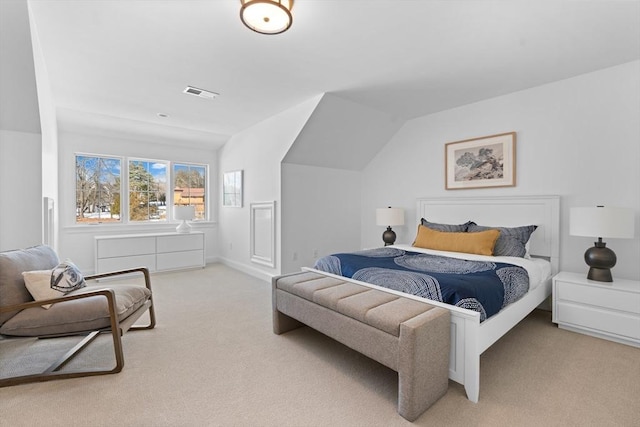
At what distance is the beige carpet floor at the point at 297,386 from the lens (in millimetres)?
1615

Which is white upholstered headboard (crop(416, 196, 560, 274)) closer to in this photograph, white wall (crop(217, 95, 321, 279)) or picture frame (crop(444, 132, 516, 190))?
picture frame (crop(444, 132, 516, 190))

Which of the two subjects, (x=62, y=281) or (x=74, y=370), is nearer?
(x=74, y=370)

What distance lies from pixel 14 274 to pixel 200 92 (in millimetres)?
2471

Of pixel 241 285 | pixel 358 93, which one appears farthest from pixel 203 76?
pixel 241 285

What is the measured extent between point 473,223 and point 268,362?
2.86m

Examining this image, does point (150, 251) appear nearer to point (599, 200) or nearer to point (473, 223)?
point (473, 223)

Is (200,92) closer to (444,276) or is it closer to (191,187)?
(191,187)

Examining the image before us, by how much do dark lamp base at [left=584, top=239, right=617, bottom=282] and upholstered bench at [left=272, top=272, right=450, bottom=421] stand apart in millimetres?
1937

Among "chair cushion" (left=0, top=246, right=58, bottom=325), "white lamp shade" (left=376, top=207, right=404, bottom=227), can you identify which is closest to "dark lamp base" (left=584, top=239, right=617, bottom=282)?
"white lamp shade" (left=376, top=207, right=404, bottom=227)

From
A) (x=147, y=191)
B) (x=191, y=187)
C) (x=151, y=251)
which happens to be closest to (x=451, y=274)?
(x=151, y=251)

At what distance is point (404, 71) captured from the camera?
9.87ft

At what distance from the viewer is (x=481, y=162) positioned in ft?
12.4

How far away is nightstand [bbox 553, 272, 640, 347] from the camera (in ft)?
7.90

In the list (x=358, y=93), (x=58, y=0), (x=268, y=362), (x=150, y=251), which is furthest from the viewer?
(x=150, y=251)
